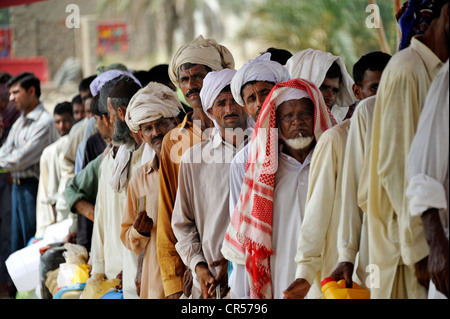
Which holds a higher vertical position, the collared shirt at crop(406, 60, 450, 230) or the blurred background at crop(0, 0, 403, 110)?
the blurred background at crop(0, 0, 403, 110)

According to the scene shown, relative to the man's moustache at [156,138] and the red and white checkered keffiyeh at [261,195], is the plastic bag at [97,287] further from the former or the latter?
the red and white checkered keffiyeh at [261,195]

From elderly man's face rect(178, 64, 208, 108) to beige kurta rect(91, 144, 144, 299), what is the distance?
745 mm

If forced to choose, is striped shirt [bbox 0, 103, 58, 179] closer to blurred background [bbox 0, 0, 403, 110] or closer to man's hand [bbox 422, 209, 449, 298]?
blurred background [bbox 0, 0, 403, 110]

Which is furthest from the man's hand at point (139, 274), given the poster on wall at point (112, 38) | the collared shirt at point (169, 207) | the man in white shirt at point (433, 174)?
the poster on wall at point (112, 38)

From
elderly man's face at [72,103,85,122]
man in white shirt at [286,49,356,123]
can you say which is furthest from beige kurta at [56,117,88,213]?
man in white shirt at [286,49,356,123]

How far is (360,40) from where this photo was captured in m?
12.3

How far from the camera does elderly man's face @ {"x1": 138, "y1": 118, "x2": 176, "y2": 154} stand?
601 cm

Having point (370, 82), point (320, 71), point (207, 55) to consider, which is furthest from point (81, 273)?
point (370, 82)

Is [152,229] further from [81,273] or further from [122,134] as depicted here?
[81,273]

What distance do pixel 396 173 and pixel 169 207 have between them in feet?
7.06

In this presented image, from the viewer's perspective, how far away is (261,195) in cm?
476

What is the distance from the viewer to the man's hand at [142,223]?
6000 mm

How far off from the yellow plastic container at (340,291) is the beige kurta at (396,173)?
0.09 meters
